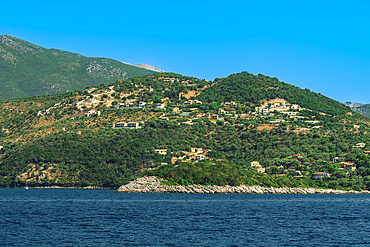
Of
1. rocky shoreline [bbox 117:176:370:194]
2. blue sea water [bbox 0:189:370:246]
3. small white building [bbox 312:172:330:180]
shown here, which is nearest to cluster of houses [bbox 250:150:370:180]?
small white building [bbox 312:172:330:180]

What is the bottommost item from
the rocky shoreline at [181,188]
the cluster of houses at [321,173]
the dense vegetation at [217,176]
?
the rocky shoreline at [181,188]

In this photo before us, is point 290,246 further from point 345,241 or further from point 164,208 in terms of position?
point 164,208

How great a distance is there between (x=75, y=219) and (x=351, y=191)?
10151cm

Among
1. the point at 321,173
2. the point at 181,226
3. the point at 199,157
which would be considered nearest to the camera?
the point at 181,226

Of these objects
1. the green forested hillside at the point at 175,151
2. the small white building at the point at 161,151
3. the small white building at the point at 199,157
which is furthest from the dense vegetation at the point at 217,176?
the small white building at the point at 161,151

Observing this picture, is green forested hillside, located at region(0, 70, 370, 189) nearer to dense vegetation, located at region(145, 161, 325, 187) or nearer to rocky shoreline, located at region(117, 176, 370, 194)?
dense vegetation, located at region(145, 161, 325, 187)

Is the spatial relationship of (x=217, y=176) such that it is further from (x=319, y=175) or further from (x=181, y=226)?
(x=181, y=226)

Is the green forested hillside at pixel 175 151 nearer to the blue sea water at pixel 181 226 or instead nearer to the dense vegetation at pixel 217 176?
the dense vegetation at pixel 217 176

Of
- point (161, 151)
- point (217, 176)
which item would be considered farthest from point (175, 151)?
point (217, 176)

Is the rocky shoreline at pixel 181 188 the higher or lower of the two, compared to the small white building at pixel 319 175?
lower

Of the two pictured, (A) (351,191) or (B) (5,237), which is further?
(A) (351,191)

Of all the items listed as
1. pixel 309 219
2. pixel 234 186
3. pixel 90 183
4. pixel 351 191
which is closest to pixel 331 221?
pixel 309 219

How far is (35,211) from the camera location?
72.8m

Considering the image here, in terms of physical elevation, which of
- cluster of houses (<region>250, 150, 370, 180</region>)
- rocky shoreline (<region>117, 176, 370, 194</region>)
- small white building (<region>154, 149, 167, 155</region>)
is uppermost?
small white building (<region>154, 149, 167, 155</region>)
